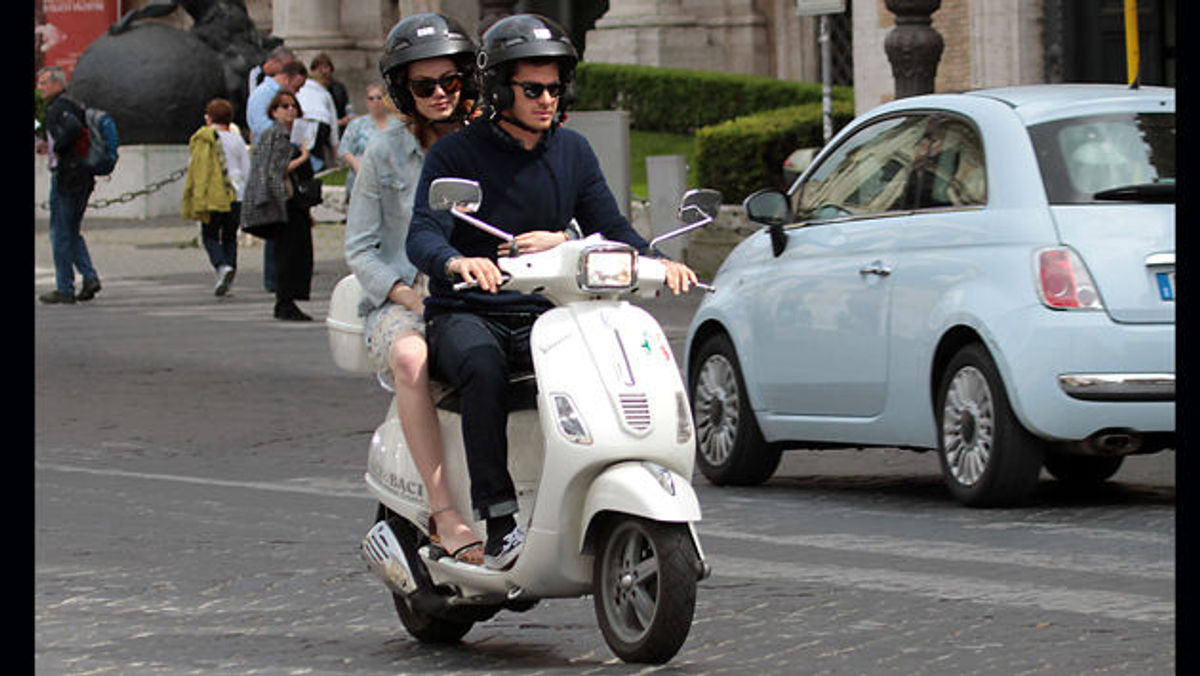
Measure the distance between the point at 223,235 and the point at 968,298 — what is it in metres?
13.8

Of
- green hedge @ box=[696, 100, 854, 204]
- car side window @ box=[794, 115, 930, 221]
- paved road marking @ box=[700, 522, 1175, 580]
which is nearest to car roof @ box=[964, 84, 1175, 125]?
car side window @ box=[794, 115, 930, 221]

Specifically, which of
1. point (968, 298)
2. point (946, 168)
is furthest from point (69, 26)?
point (968, 298)

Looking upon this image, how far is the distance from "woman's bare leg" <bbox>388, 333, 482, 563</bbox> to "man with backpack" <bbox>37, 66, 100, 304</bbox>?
1575cm

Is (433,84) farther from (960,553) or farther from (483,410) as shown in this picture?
(960,553)

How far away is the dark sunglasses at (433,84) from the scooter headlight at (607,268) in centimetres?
90

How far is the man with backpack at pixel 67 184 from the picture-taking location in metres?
22.4

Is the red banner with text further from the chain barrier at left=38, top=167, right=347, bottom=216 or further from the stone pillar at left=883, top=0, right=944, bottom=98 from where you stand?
the stone pillar at left=883, top=0, right=944, bottom=98

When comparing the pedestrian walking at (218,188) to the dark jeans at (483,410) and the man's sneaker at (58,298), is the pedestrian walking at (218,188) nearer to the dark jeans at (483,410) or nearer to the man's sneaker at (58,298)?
the man's sneaker at (58,298)

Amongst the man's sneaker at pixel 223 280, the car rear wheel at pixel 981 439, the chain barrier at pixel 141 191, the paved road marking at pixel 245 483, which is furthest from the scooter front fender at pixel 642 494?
the chain barrier at pixel 141 191

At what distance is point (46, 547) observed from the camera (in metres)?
9.49

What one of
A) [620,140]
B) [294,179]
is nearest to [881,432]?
[294,179]

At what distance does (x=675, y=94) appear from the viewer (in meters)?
39.1

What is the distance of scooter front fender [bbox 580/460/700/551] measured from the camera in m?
6.29
